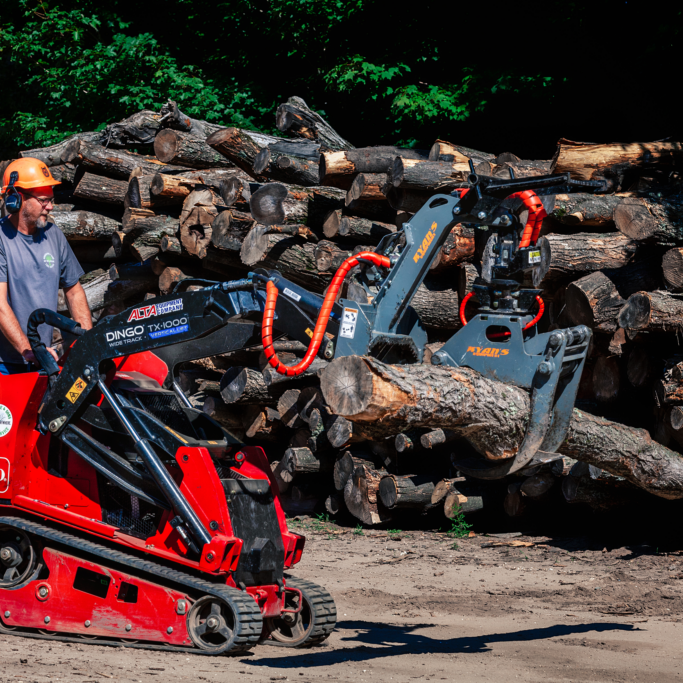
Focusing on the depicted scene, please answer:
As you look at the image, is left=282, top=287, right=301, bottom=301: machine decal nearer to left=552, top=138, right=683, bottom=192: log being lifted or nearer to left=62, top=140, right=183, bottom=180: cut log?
left=552, top=138, right=683, bottom=192: log being lifted

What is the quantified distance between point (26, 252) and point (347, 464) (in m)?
4.50

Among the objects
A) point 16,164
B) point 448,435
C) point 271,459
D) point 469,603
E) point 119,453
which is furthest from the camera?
point 271,459

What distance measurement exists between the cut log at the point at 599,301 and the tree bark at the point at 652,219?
456mm

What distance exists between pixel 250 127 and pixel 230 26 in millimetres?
3657

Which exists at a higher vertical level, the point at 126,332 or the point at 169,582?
the point at 126,332

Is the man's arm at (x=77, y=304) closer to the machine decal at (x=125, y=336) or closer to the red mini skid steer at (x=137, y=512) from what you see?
the red mini skid steer at (x=137, y=512)

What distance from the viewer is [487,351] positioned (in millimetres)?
4770

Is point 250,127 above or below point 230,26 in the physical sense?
below

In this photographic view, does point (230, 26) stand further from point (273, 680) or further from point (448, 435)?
point (273, 680)

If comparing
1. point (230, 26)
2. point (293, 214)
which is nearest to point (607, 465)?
point (293, 214)

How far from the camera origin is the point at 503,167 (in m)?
8.58

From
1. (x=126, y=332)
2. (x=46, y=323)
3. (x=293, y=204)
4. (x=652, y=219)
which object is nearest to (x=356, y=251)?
(x=293, y=204)

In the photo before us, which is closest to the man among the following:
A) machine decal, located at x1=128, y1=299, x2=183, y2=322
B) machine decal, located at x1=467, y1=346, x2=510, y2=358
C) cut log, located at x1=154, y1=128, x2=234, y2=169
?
machine decal, located at x1=128, y1=299, x2=183, y2=322

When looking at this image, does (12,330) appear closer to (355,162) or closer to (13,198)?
(13,198)
